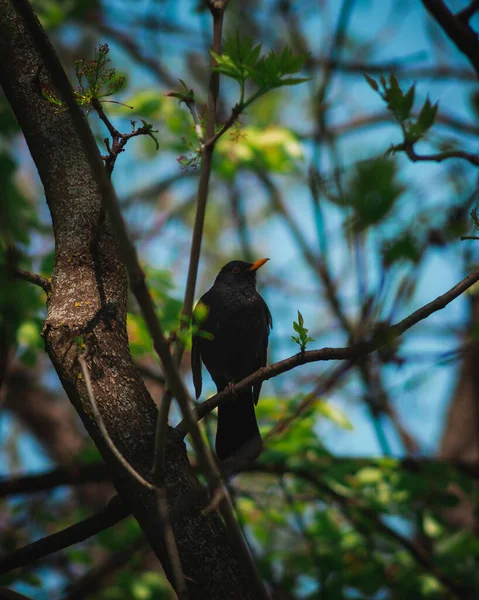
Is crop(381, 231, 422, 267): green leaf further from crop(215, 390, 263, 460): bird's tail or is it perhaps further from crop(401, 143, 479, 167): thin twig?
crop(215, 390, 263, 460): bird's tail

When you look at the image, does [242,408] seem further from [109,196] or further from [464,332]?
[464,332]

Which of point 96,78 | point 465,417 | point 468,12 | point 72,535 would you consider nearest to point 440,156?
point 468,12

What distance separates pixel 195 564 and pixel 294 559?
262 centimetres

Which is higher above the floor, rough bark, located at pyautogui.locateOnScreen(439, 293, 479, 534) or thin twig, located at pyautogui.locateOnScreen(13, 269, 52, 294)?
rough bark, located at pyautogui.locateOnScreen(439, 293, 479, 534)

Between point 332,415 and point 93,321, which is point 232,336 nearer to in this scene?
point 332,415

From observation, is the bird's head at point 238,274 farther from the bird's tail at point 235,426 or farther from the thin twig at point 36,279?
the thin twig at point 36,279

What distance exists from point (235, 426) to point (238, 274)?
1320mm

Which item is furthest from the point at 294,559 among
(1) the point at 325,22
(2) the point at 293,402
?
(1) the point at 325,22

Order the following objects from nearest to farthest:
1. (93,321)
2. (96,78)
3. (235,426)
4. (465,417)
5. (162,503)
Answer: (162,503) → (96,78) → (93,321) → (235,426) → (465,417)

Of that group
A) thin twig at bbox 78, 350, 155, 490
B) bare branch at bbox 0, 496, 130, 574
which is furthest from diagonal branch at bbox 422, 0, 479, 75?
bare branch at bbox 0, 496, 130, 574

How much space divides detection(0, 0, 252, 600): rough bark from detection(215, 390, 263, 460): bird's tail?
4.62 ft

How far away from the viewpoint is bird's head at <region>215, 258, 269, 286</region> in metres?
4.48

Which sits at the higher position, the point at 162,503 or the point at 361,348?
Answer: the point at 361,348

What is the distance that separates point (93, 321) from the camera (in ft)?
7.12
